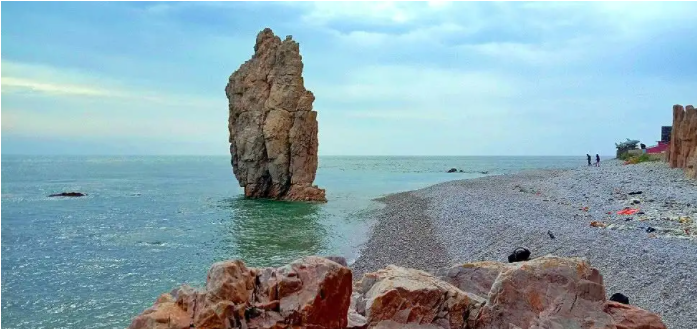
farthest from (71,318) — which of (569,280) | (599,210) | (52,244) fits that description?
(599,210)

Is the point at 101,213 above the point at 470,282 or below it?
below

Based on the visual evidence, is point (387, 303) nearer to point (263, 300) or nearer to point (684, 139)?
point (263, 300)

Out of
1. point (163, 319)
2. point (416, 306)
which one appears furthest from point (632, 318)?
point (163, 319)

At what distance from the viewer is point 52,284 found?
2180cm

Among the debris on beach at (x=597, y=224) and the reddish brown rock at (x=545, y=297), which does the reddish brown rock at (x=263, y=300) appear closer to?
the reddish brown rock at (x=545, y=297)

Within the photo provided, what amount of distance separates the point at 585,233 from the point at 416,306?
53.5 feet

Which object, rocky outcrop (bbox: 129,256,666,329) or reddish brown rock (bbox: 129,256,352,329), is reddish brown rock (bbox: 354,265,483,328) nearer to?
rocky outcrop (bbox: 129,256,666,329)

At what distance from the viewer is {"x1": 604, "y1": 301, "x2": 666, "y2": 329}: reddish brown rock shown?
322 inches

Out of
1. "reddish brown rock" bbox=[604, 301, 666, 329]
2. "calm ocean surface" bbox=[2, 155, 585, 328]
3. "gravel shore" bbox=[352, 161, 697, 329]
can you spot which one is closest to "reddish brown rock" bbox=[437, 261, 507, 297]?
"reddish brown rock" bbox=[604, 301, 666, 329]

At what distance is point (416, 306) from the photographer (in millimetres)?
8742

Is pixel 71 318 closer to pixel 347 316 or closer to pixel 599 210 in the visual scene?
pixel 347 316

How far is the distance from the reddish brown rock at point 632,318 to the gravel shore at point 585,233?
4708 millimetres

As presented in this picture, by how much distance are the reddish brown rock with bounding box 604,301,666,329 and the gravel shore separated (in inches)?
185

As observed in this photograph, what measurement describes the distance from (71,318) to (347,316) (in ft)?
42.6
